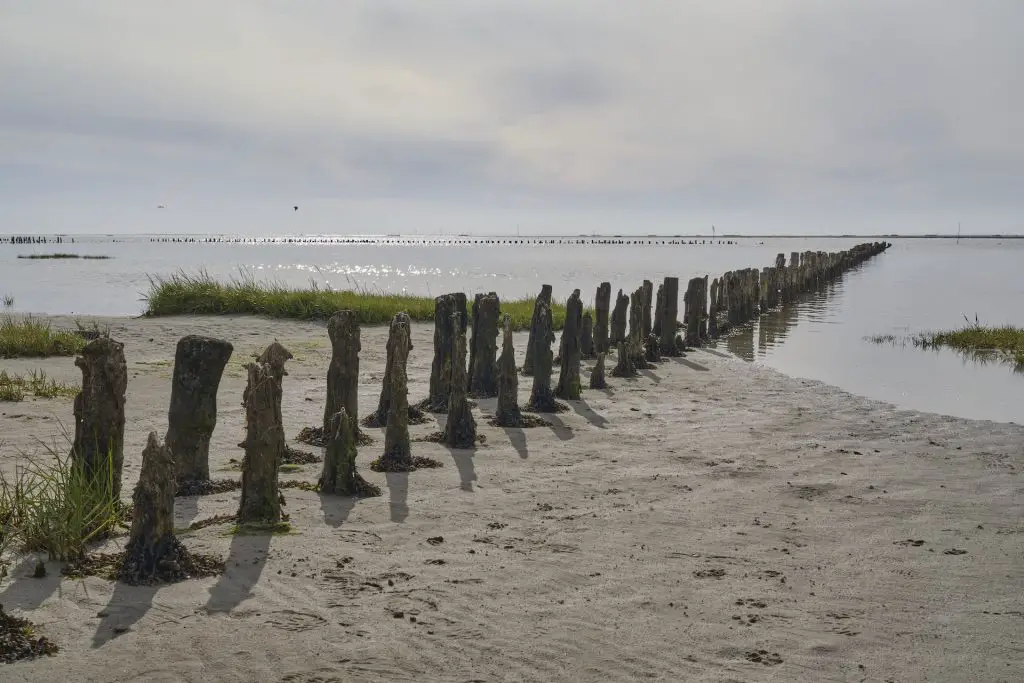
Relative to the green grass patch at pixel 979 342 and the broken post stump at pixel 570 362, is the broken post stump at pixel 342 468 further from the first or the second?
the green grass patch at pixel 979 342

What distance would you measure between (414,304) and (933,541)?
691 inches

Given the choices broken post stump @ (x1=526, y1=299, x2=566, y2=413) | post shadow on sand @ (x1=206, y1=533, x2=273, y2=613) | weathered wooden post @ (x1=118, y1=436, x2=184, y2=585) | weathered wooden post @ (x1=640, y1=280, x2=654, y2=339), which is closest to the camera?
post shadow on sand @ (x1=206, y1=533, x2=273, y2=613)

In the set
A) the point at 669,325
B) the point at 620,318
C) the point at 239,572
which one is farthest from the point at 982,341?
the point at 239,572

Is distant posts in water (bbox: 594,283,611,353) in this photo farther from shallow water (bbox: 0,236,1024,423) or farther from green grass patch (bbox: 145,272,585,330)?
shallow water (bbox: 0,236,1024,423)

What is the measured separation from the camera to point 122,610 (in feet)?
15.3

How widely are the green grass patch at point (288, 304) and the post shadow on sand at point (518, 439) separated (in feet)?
35.5

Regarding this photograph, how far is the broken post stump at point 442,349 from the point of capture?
34.0ft

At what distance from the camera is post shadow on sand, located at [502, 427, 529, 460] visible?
29.1 ft

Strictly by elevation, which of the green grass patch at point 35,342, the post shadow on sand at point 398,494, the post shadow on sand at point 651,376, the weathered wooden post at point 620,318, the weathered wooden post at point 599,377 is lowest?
the post shadow on sand at point 398,494

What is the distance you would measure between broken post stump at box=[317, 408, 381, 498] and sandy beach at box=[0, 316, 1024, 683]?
0.59 ft

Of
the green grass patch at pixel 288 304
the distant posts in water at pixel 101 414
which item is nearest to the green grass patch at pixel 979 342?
the green grass patch at pixel 288 304

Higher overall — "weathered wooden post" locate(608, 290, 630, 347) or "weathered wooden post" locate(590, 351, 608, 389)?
"weathered wooden post" locate(608, 290, 630, 347)

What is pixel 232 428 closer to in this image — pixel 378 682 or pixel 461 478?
pixel 461 478

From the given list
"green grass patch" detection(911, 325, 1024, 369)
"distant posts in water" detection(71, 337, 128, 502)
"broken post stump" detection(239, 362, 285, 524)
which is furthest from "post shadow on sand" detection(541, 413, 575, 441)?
"green grass patch" detection(911, 325, 1024, 369)
